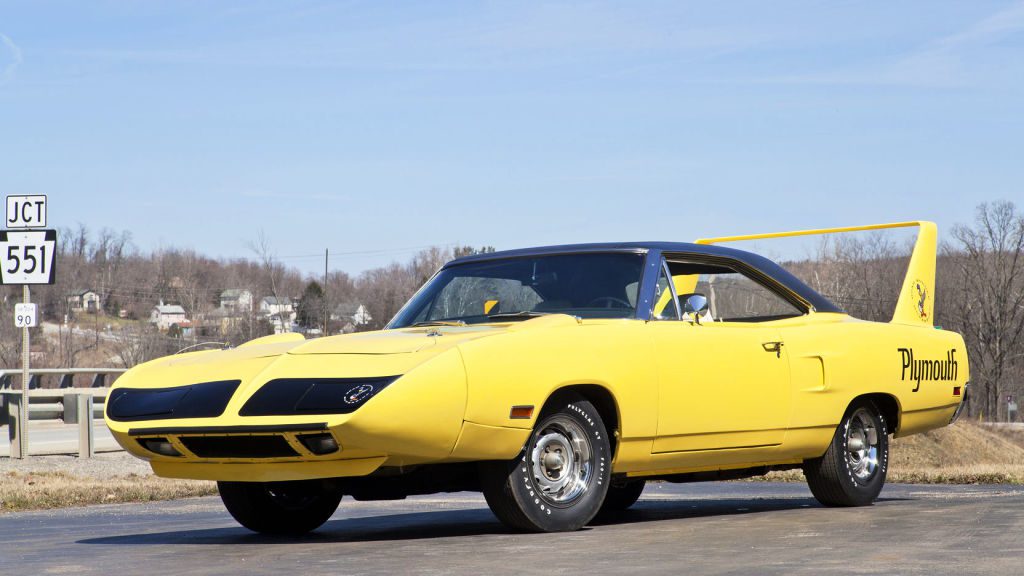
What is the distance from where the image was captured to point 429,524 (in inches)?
313

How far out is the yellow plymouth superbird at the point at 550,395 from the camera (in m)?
6.19

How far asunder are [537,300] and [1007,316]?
97911mm

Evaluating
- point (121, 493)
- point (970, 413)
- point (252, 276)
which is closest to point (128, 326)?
point (252, 276)

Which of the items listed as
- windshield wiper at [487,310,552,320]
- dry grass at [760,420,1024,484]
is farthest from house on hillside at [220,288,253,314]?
windshield wiper at [487,310,552,320]

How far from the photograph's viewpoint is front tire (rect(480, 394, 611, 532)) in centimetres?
646

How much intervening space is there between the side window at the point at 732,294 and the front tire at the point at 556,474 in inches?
71.7

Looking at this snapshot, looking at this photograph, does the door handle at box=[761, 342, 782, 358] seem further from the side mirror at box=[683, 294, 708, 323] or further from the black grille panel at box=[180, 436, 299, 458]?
A: the black grille panel at box=[180, 436, 299, 458]

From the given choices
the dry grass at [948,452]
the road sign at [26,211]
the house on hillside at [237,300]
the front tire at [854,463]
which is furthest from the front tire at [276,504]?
the house on hillside at [237,300]

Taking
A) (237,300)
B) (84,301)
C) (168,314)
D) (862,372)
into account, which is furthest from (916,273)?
(84,301)

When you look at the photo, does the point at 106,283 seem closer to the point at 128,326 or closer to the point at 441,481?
the point at 128,326

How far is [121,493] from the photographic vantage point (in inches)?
475

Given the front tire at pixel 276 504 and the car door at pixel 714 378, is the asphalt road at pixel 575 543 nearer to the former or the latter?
the front tire at pixel 276 504

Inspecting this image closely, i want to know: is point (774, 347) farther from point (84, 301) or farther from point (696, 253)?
point (84, 301)

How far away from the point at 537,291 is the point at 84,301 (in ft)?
370
